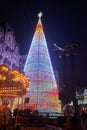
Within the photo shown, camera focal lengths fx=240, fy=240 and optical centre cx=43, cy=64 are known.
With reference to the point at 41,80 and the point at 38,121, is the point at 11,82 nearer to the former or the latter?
the point at 38,121

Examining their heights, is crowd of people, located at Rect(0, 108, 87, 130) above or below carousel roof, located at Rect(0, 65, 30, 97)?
below

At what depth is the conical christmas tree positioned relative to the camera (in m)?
29.3

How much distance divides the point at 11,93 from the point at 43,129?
5771mm

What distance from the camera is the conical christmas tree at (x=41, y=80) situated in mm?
29297

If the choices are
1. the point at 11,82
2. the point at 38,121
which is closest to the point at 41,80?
the point at 38,121

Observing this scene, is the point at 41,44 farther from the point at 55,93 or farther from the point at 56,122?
the point at 56,122

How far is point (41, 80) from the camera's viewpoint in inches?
1198

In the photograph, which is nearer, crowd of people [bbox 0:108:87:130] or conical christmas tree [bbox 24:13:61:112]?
crowd of people [bbox 0:108:87:130]

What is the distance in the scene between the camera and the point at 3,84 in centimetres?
1930

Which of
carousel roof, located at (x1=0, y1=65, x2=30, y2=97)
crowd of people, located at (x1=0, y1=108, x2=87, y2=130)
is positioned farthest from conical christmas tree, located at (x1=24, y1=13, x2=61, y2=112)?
carousel roof, located at (x1=0, y1=65, x2=30, y2=97)

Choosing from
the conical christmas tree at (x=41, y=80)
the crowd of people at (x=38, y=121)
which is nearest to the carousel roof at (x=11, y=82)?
the crowd of people at (x=38, y=121)

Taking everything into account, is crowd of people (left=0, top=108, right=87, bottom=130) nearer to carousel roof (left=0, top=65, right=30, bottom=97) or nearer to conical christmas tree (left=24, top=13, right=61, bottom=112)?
carousel roof (left=0, top=65, right=30, bottom=97)

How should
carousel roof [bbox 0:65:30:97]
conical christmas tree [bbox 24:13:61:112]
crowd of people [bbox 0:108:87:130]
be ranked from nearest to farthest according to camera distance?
crowd of people [bbox 0:108:87:130]
carousel roof [bbox 0:65:30:97]
conical christmas tree [bbox 24:13:61:112]

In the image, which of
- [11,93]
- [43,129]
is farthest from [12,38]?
[43,129]
